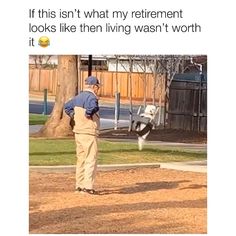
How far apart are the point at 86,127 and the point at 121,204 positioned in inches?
45.8

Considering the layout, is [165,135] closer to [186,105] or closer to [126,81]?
[186,105]

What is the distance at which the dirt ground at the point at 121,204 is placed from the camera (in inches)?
336

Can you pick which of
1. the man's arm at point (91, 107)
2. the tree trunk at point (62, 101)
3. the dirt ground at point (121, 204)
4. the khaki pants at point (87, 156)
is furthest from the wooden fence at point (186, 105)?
the man's arm at point (91, 107)

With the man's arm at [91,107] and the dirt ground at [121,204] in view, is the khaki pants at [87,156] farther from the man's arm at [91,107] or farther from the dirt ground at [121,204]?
the man's arm at [91,107]

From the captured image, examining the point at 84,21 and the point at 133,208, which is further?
the point at 133,208

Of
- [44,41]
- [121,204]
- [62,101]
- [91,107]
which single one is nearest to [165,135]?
[62,101]

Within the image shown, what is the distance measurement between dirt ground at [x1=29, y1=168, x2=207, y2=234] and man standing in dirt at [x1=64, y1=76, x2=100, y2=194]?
22cm

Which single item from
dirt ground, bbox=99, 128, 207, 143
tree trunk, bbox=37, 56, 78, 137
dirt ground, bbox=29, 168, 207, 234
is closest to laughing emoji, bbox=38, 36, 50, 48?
dirt ground, bbox=29, 168, 207, 234

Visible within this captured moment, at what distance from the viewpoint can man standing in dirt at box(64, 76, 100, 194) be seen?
10.4 m

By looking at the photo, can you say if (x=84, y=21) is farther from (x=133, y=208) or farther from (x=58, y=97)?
(x=58, y=97)

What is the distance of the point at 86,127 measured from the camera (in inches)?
424
